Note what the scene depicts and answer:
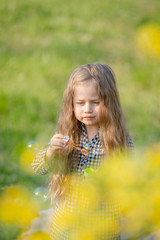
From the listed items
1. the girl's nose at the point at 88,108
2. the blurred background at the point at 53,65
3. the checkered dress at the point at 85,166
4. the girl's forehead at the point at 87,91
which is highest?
the blurred background at the point at 53,65

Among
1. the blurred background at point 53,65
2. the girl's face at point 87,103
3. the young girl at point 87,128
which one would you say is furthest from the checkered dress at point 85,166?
the blurred background at point 53,65

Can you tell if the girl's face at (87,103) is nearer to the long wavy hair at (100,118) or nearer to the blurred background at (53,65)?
the long wavy hair at (100,118)

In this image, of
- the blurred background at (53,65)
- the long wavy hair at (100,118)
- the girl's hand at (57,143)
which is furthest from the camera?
the blurred background at (53,65)

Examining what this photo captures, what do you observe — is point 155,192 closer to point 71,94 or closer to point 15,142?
point 71,94

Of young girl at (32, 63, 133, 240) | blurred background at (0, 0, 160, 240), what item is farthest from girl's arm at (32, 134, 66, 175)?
blurred background at (0, 0, 160, 240)

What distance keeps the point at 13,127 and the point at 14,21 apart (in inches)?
131

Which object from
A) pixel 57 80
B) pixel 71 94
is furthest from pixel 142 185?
pixel 57 80

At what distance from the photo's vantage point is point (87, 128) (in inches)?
63.8

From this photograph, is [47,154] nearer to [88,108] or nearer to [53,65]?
[88,108]

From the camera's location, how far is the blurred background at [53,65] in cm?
333

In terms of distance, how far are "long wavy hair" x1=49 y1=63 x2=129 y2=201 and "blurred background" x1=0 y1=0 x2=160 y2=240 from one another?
18.4 inches

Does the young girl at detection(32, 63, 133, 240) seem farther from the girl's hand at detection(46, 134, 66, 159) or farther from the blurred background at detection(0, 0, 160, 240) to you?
the blurred background at detection(0, 0, 160, 240)

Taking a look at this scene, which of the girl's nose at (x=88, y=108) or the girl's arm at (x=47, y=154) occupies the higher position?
the girl's nose at (x=88, y=108)

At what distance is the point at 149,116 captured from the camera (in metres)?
3.89
